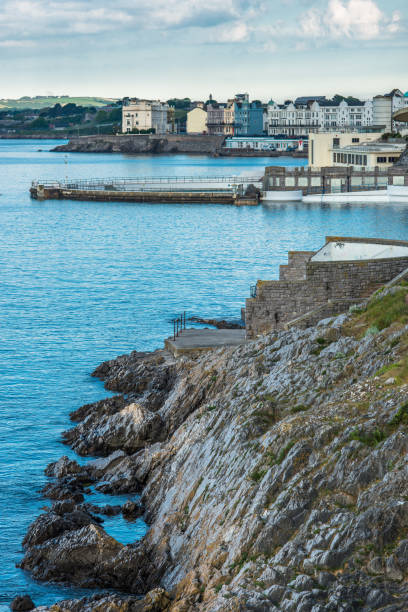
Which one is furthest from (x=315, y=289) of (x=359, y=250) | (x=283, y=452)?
(x=283, y=452)

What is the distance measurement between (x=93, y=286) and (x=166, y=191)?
2399 inches

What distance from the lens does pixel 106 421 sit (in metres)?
25.5

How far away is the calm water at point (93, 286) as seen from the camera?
2505 centimetres

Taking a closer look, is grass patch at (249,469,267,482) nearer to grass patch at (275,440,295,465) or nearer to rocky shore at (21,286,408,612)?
rocky shore at (21,286,408,612)

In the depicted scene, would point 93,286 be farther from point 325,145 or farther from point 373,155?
point 325,145

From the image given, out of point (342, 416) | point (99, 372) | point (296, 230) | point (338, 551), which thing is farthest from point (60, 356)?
point (296, 230)

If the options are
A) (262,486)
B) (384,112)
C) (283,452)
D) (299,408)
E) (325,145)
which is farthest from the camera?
(384,112)

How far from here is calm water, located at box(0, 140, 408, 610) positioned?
82.2ft

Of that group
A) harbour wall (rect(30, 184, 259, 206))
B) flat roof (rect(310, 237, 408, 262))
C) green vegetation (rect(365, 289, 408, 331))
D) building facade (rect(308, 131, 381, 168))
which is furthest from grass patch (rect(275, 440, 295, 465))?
building facade (rect(308, 131, 381, 168))

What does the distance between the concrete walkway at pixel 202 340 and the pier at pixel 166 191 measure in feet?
257

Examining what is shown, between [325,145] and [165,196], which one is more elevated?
[325,145]

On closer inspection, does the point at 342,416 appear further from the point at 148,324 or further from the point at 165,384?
the point at 148,324

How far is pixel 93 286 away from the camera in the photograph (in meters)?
55.4

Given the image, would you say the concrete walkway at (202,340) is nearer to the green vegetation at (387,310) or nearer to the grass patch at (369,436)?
the green vegetation at (387,310)
